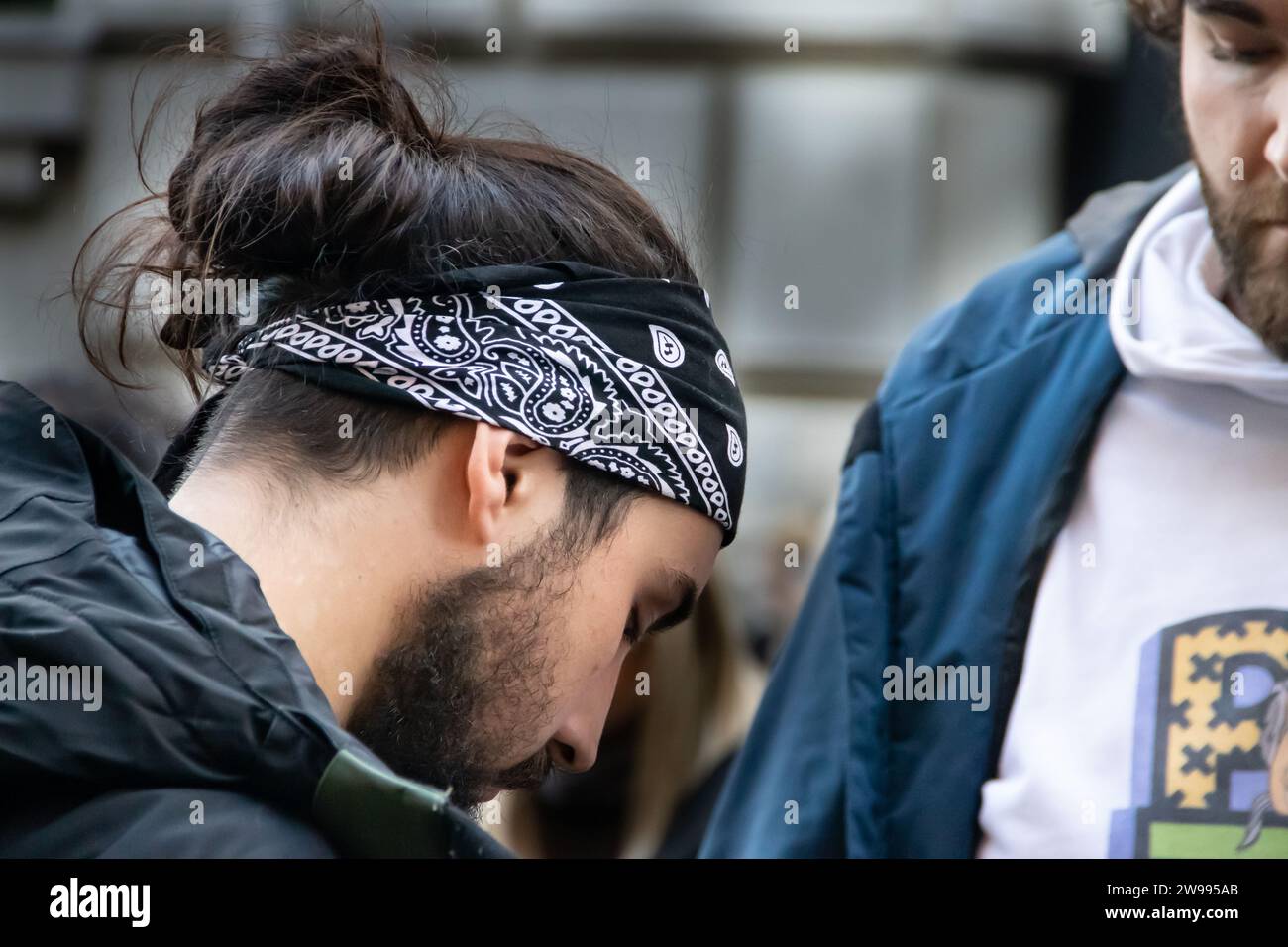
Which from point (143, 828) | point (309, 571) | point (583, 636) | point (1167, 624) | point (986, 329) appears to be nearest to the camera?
point (143, 828)

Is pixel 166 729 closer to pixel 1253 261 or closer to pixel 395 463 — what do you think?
pixel 395 463

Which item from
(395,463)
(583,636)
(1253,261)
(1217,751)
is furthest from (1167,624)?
(395,463)

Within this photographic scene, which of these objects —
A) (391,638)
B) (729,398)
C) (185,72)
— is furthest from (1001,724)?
Result: (185,72)

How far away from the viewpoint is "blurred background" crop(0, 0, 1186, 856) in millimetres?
3973

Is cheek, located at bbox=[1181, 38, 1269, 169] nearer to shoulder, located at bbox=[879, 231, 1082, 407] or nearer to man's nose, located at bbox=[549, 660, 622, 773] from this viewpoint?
shoulder, located at bbox=[879, 231, 1082, 407]

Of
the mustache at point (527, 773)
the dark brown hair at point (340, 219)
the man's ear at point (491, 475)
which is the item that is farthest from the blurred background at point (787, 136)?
the man's ear at point (491, 475)

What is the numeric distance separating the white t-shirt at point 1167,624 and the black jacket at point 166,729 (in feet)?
2.57

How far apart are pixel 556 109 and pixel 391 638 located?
2.72m

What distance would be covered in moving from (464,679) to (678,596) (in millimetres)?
272

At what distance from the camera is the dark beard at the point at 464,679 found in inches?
55.6

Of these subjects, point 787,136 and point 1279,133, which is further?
point 787,136

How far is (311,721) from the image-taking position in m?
1.14

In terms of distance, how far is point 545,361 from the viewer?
4.65 feet
